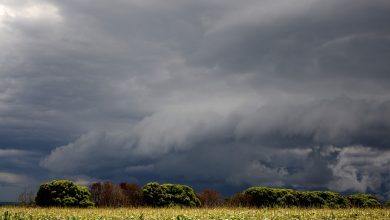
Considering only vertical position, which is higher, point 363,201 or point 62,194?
point 62,194

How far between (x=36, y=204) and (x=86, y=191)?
202 inches

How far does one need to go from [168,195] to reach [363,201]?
874 inches

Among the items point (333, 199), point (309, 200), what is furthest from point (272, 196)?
point (333, 199)

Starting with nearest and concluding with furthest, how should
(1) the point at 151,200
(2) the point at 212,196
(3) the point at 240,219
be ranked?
(3) the point at 240,219, (1) the point at 151,200, (2) the point at 212,196

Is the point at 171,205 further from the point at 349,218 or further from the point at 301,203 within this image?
the point at 349,218

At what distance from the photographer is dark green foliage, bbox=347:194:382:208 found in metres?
52.9

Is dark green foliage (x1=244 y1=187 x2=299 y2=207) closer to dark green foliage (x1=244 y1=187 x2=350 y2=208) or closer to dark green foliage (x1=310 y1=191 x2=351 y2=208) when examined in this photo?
dark green foliage (x1=244 y1=187 x2=350 y2=208)

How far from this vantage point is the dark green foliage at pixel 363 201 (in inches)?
2084

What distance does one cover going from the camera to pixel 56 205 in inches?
1857

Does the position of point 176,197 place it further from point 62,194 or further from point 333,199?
point 333,199

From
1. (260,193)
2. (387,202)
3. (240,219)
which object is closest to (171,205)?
(260,193)

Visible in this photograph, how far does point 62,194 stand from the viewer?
4797 centimetres

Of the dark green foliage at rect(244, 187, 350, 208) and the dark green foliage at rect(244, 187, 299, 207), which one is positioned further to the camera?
the dark green foliage at rect(244, 187, 350, 208)

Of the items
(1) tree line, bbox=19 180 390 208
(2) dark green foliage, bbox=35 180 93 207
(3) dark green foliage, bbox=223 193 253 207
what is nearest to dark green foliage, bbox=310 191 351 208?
(1) tree line, bbox=19 180 390 208
